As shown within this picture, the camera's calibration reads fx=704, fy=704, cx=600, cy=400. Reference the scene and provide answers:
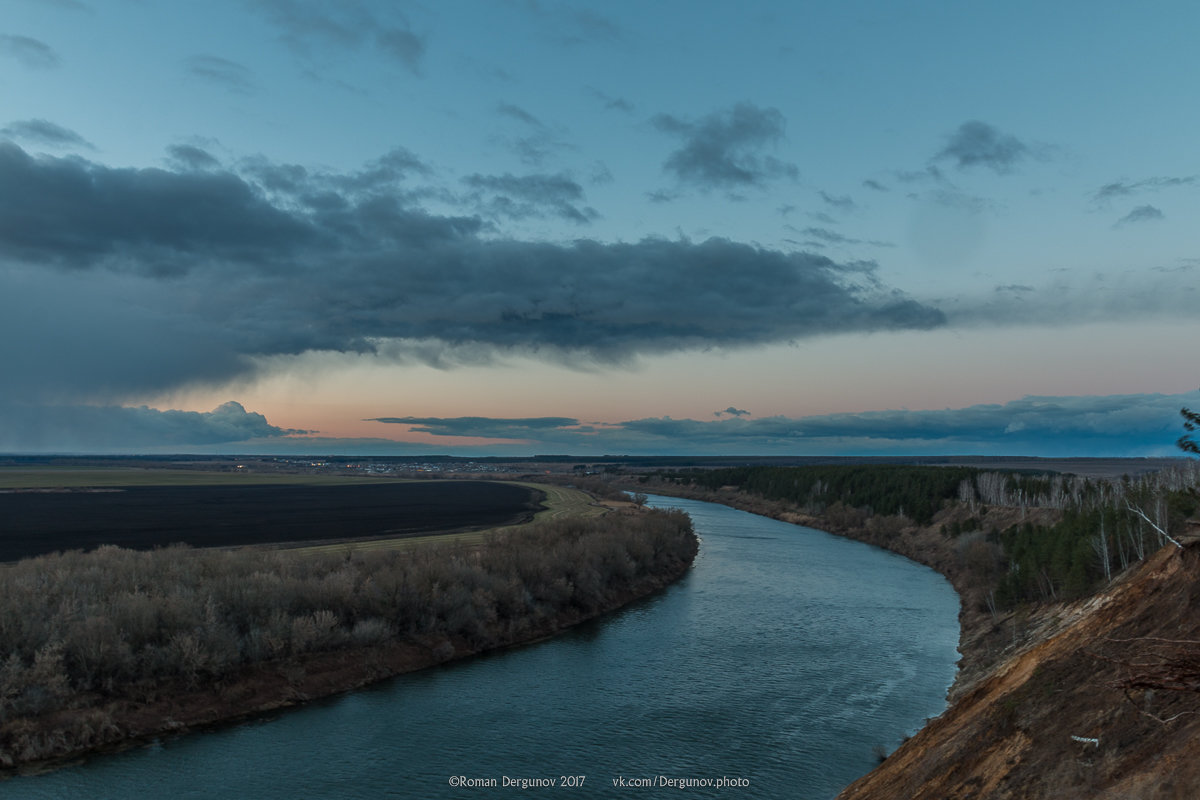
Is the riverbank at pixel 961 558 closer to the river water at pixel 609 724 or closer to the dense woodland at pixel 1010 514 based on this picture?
the dense woodland at pixel 1010 514

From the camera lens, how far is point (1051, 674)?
13.3m

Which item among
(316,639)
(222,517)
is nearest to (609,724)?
(316,639)

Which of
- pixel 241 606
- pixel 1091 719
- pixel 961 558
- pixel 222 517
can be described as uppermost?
pixel 1091 719

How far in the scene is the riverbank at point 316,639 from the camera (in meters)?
28.1

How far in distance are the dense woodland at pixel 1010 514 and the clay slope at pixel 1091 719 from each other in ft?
7.27

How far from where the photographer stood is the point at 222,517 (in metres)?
102

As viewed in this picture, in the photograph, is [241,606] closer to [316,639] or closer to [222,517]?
[316,639]

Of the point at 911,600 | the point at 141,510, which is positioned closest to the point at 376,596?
the point at 911,600

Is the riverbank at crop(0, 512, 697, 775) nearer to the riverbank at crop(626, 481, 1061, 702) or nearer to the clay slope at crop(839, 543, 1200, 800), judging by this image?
the riverbank at crop(626, 481, 1061, 702)

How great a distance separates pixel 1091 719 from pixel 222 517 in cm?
11020

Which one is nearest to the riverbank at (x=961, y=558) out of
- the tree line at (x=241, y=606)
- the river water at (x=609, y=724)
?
the river water at (x=609, y=724)

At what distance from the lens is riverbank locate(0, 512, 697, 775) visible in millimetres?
28109

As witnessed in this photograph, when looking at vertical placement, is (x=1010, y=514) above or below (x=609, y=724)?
above

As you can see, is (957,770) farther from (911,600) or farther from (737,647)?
(911,600)
